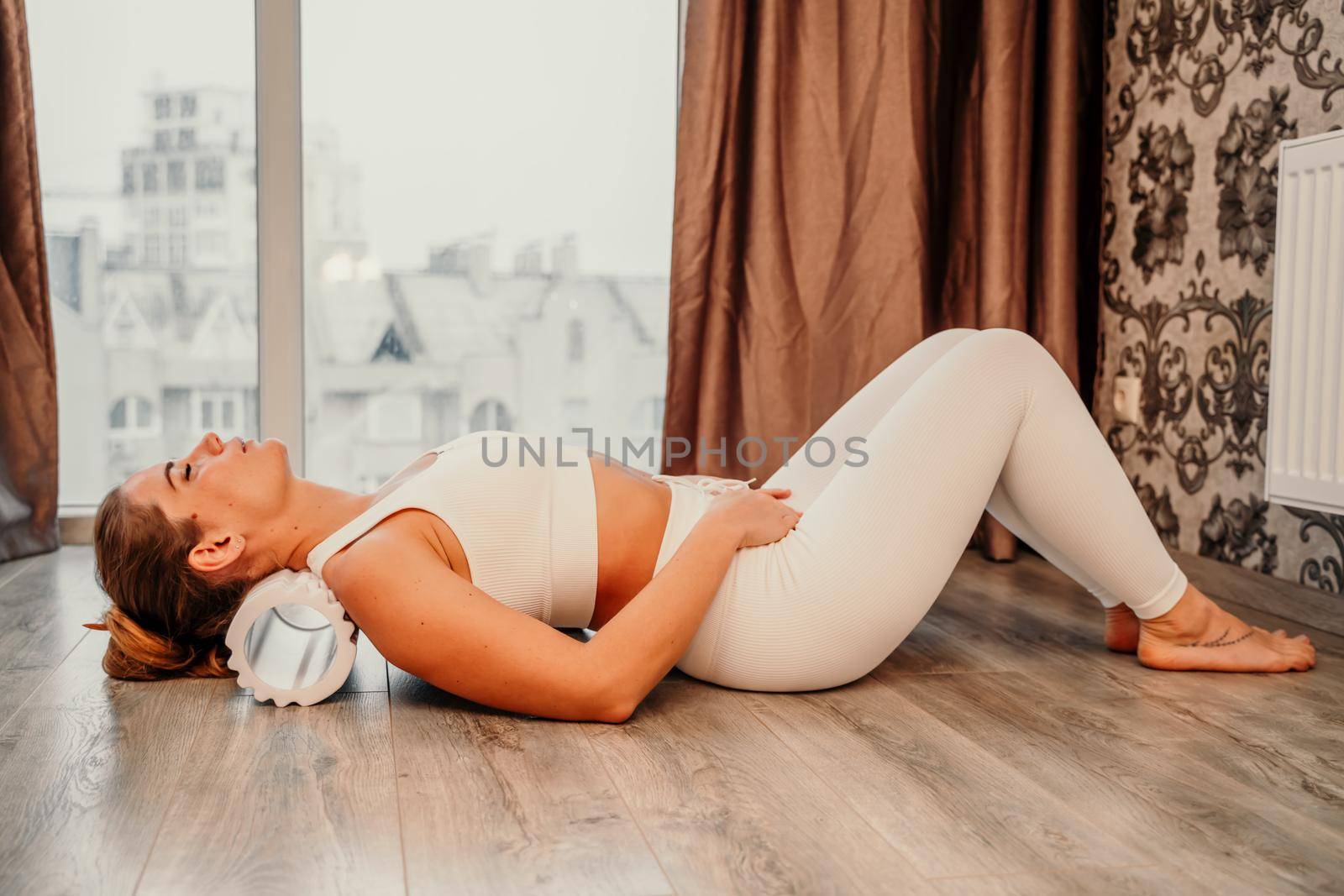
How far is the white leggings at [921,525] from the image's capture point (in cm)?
160

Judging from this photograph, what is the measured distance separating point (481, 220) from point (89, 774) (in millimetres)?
2038

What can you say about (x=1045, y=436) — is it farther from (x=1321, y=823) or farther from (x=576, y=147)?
(x=576, y=147)

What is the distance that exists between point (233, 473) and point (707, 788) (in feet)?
2.66

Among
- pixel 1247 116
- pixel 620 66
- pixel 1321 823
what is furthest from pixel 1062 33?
pixel 1321 823

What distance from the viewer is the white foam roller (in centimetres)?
157

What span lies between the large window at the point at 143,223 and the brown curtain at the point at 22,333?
27cm

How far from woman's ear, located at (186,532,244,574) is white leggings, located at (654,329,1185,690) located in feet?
1.99

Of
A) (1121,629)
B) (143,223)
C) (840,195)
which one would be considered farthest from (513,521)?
(143,223)

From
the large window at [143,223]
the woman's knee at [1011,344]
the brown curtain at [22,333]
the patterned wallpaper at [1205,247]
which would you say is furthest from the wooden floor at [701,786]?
the large window at [143,223]

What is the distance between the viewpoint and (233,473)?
1.61 m

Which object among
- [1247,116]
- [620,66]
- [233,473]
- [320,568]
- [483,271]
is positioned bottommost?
[320,568]

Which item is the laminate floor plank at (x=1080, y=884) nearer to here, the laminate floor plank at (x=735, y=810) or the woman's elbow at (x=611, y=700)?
the laminate floor plank at (x=735, y=810)

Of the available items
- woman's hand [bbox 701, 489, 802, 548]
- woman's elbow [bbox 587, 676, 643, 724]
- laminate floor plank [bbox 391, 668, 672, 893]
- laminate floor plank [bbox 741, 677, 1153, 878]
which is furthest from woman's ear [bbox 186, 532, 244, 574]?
laminate floor plank [bbox 741, 677, 1153, 878]

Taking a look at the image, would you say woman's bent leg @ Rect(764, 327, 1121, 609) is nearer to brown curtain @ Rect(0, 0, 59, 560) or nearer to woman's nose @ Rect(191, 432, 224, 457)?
woman's nose @ Rect(191, 432, 224, 457)
